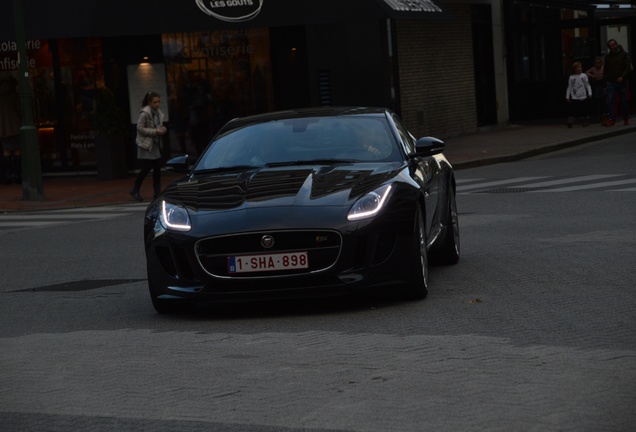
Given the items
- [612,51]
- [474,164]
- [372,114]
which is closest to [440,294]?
[372,114]

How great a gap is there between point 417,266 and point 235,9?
694 inches

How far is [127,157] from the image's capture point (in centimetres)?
2747

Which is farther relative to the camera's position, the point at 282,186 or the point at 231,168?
the point at 231,168

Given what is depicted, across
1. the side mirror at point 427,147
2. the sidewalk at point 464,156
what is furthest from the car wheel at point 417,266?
the sidewalk at point 464,156

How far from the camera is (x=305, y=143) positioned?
10.4m

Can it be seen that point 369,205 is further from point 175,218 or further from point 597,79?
point 597,79

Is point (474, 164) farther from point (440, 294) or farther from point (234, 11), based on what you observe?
point (440, 294)

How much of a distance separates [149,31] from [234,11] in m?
1.74

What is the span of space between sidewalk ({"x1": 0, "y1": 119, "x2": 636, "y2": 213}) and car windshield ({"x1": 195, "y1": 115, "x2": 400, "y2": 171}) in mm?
11642

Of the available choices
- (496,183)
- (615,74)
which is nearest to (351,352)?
(496,183)

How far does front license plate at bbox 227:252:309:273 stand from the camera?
28.9 feet

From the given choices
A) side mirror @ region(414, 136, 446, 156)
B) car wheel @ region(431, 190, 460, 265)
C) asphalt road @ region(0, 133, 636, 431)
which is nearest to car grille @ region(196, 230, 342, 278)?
asphalt road @ region(0, 133, 636, 431)

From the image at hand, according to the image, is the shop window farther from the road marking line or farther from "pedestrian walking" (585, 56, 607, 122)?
"pedestrian walking" (585, 56, 607, 122)

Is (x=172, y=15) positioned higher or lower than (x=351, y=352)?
higher
